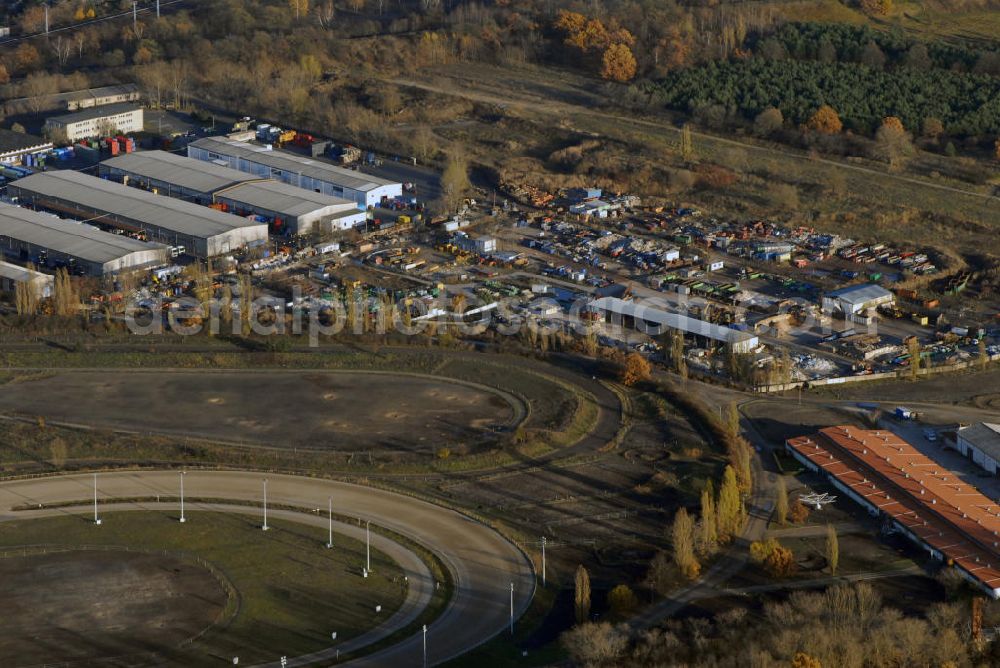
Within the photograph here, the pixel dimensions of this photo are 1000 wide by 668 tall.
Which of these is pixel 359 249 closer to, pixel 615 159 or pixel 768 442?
pixel 615 159

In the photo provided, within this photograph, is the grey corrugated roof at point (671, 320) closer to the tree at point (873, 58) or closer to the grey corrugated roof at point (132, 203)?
the grey corrugated roof at point (132, 203)

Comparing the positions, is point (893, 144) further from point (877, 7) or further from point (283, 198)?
point (283, 198)

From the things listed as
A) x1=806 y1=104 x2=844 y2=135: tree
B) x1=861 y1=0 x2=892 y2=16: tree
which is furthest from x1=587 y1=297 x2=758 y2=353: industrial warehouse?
x1=861 y1=0 x2=892 y2=16: tree

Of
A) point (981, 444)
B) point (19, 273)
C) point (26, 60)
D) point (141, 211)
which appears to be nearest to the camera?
point (981, 444)

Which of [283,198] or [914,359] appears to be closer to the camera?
[914,359]

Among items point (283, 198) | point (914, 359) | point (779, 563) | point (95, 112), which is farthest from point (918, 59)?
point (779, 563)

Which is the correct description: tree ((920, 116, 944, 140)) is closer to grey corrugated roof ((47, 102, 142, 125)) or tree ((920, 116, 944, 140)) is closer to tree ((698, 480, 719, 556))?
grey corrugated roof ((47, 102, 142, 125))

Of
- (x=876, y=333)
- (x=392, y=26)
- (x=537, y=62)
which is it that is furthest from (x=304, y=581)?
(x=392, y=26)

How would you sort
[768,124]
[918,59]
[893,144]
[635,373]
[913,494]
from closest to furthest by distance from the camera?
1. [913,494]
2. [635,373]
3. [893,144]
4. [768,124]
5. [918,59]
